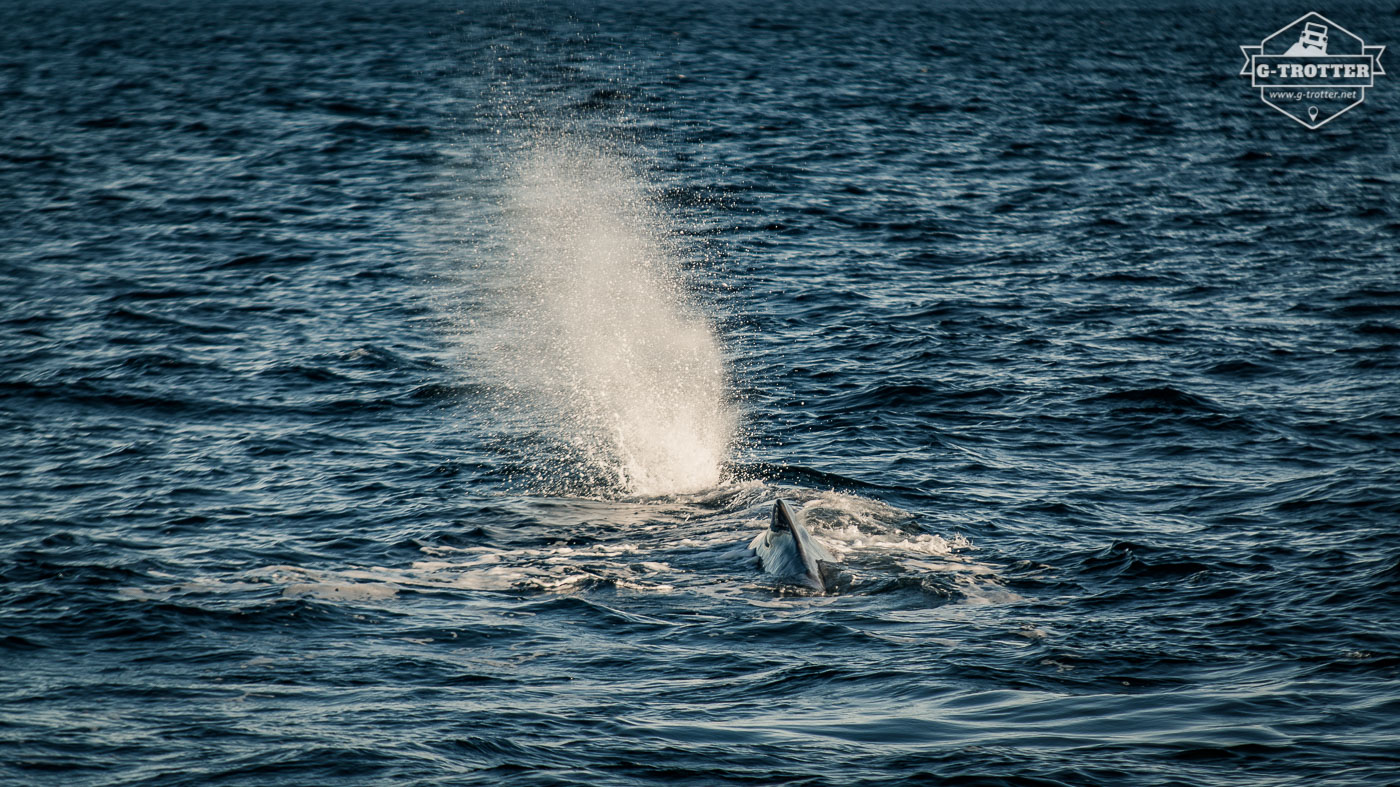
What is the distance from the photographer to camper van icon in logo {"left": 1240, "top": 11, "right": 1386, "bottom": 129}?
2293 inches

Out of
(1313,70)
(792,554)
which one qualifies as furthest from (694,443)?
(1313,70)

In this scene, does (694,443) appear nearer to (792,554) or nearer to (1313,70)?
(792,554)

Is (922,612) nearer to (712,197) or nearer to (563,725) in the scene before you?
(563,725)

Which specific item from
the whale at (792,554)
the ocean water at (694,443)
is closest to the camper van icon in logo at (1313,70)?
the ocean water at (694,443)

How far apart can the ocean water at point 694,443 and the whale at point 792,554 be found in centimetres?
36

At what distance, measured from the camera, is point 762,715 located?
14000 mm

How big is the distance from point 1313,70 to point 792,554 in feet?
217

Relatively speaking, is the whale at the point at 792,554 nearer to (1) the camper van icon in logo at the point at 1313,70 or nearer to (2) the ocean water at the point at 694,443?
(2) the ocean water at the point at 694,443

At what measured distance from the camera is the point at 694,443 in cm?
2452

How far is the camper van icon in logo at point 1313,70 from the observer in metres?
58.2

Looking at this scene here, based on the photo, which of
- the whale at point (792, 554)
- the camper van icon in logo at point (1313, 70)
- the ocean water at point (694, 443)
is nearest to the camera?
the ocean water at point (694, 443)

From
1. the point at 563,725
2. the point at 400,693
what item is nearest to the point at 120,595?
the point at 400,693

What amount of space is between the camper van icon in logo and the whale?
4266 cm

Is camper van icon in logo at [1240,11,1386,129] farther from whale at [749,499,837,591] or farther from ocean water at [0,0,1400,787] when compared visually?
whale at [749,499,837,591]
